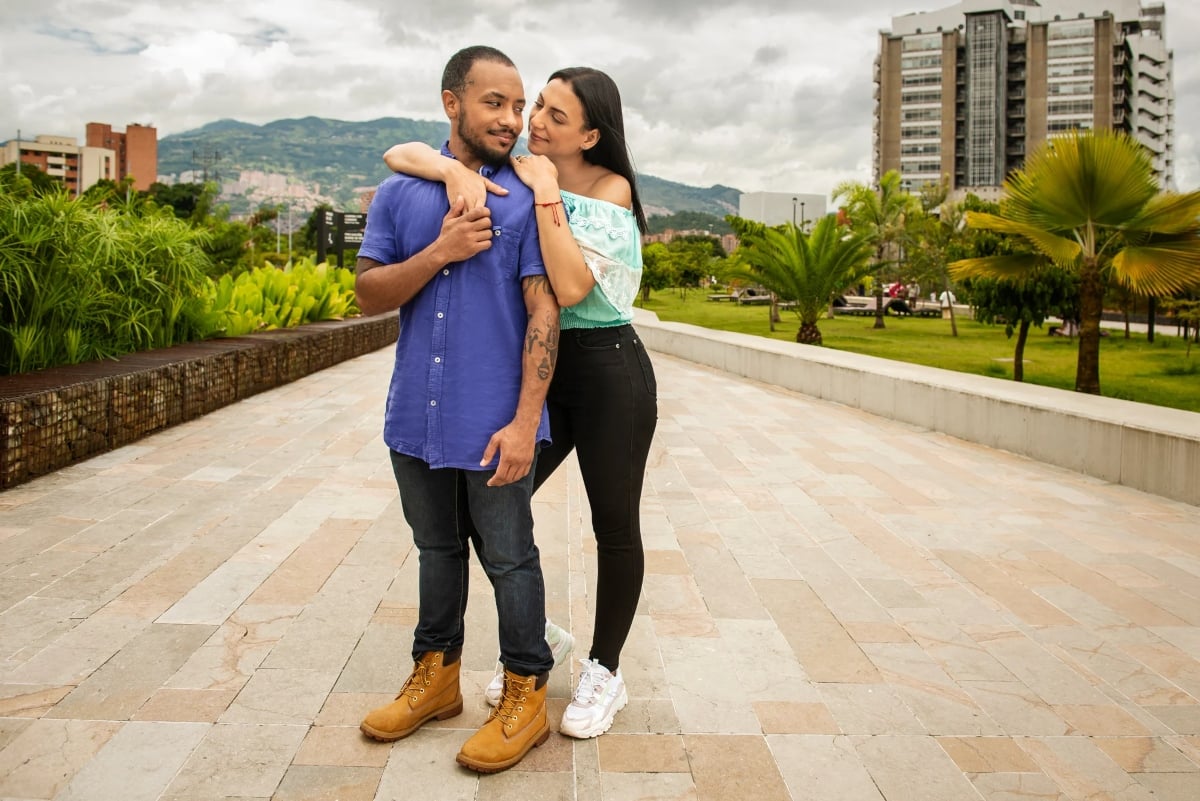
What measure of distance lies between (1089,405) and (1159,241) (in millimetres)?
3585

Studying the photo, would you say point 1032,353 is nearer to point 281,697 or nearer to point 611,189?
point 611,189

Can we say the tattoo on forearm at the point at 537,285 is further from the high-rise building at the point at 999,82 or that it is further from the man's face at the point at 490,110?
the high-rise building at the point at 999,82

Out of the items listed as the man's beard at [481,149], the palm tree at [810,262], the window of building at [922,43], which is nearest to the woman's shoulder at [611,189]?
the man's beard at [481,149]

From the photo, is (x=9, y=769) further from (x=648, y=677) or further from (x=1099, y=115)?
(x=1099, y=115)

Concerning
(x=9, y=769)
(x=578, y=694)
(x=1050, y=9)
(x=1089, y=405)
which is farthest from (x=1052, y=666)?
A: (x=1050, y=9)

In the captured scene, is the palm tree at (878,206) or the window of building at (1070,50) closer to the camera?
the palm tree at (878,206)

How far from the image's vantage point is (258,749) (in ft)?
7.81

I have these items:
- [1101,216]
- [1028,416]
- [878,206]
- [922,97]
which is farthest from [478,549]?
[922,97]

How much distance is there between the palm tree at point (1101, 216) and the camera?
914 cm

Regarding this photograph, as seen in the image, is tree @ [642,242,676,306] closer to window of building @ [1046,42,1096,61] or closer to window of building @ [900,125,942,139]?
window of building @ [900,125,942,139]

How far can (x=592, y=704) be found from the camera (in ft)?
8.29

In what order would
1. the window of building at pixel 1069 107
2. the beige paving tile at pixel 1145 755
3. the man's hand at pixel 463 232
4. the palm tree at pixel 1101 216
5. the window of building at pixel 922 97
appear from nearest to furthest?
the man's hand at pixel 463 232 → the beige paving tile at pixel 1145 755 → the palm tree at pixel 1101 216 → the window of building at pixel 1069 107 → the window of building at pixel 922 97

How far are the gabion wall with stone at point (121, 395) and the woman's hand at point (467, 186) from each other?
3.79m

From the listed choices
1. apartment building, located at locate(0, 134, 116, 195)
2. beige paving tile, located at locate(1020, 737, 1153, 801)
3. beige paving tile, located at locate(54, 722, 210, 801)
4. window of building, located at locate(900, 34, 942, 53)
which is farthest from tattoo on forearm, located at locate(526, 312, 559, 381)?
apartment building, located at locate(0, 134, 116, 195)
